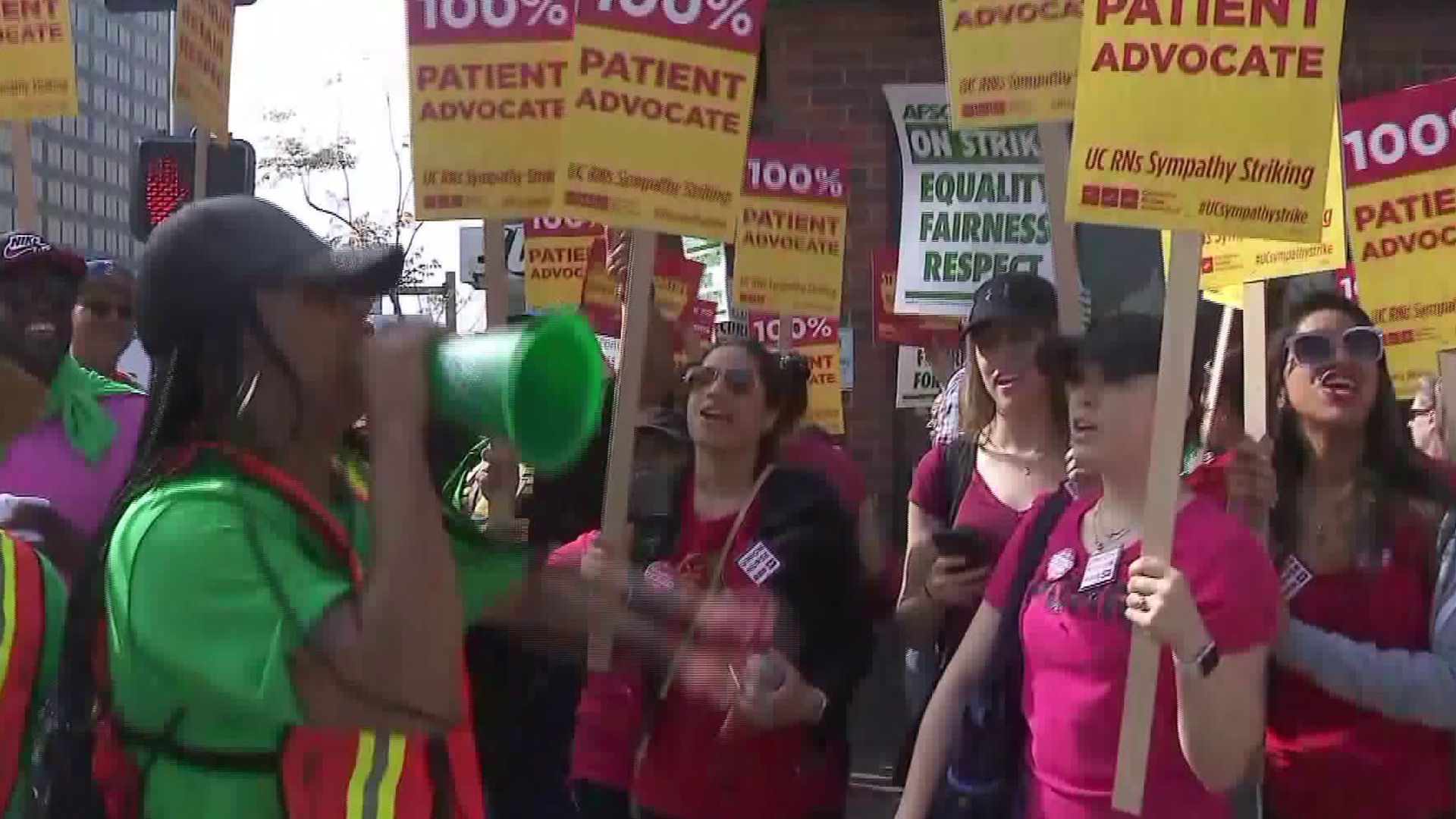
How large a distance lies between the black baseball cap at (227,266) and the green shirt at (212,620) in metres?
0.17

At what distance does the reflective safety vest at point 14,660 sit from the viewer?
2178 millimetres

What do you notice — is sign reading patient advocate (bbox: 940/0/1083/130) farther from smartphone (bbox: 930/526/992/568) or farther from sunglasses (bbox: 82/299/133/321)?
sunglasses (bbox: 82/299/133/321)

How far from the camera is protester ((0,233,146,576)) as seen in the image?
3.77 m

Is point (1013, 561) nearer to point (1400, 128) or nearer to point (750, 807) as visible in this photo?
point (750, 807)

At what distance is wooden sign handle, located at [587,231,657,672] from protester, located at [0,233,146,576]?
1.01m

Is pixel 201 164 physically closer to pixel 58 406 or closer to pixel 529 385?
pixel 58 406

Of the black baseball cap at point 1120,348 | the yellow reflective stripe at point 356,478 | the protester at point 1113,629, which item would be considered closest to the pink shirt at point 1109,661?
the protester at point 1113,629

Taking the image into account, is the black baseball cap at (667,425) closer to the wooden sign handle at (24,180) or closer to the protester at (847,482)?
the protester at (847,482)

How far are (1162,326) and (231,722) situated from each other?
1.86 m

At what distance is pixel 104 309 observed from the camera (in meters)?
5.10

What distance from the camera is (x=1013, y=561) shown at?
3209 mm

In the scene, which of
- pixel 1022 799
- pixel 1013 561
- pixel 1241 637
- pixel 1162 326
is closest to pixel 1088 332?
pixel 1162 326

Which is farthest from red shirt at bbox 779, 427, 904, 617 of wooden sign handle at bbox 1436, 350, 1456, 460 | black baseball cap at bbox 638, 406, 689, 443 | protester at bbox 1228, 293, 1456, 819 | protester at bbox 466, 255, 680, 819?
wooden sign handle at bbox 1436, 350, 1456, 460

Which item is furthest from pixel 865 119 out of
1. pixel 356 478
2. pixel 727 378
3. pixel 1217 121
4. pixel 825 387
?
pixel 356 478
